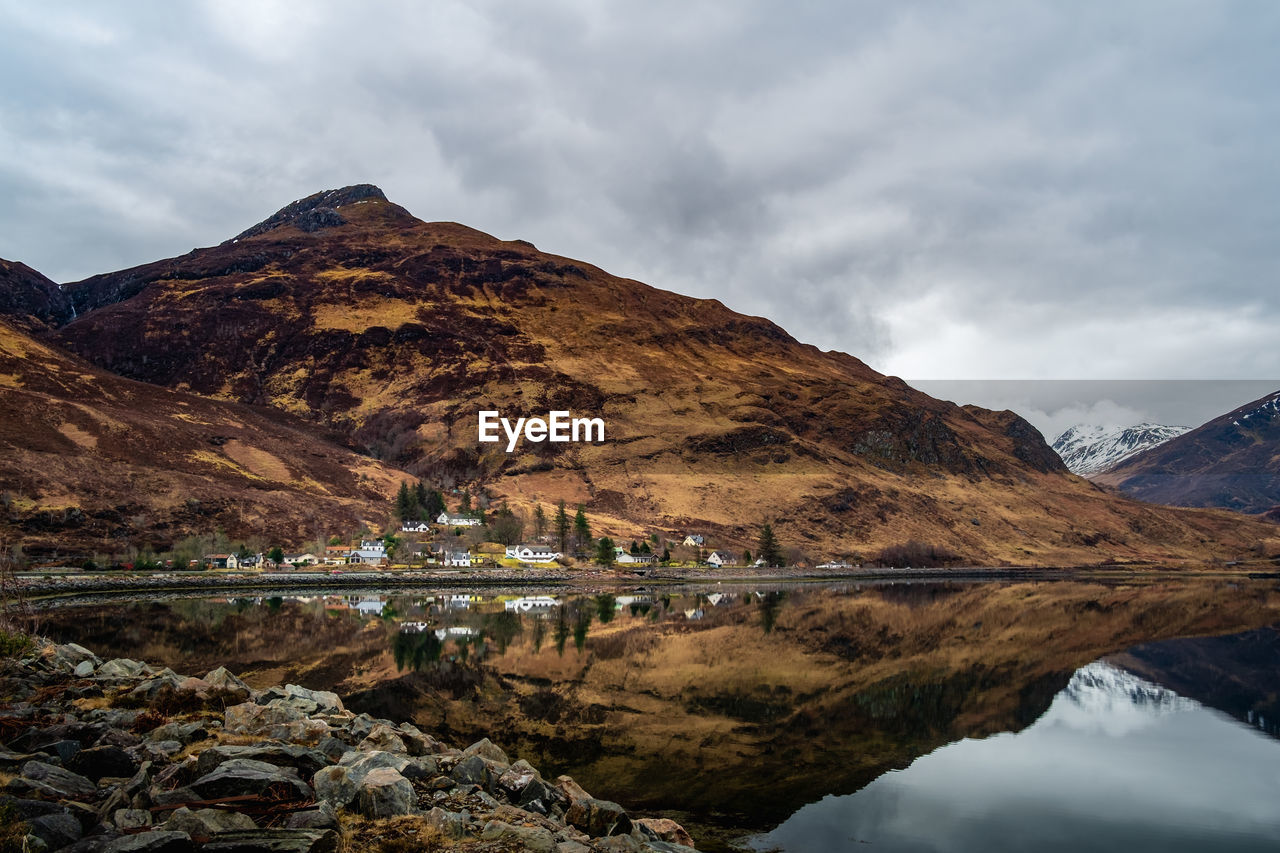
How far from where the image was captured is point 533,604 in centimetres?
7206

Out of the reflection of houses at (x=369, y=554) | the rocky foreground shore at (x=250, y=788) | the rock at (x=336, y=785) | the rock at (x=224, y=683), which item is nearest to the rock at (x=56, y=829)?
the rocky foreground shore at (x=250, y=788)

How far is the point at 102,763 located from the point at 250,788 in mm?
2635

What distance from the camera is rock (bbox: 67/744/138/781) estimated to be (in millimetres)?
10234

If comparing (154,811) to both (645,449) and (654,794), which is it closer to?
(654,794)


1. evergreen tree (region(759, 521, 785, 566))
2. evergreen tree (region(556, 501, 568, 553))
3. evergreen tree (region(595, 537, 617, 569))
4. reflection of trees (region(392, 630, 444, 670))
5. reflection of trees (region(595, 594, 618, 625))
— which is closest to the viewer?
reflection of trees (region(392, 630, 444, 670))

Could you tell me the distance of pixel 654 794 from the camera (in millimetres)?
17000

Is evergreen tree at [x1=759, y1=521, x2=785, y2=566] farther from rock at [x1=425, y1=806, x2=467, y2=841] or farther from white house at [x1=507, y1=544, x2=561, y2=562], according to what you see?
rock at [x1=425, y1=806, x2=467, y2=841]

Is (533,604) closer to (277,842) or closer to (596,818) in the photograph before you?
(596,818)

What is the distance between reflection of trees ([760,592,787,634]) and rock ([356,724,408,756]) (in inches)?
1460

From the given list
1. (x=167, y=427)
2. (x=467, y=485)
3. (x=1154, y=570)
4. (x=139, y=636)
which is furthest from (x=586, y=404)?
(x=139, y=636)

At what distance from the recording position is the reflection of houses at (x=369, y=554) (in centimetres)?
9919

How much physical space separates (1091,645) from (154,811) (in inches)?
1960

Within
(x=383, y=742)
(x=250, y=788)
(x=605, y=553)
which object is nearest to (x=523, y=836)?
(x=250, y=788)

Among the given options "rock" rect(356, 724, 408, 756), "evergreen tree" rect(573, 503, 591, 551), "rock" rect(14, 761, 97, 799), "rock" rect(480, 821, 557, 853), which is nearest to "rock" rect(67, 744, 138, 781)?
"rock" rect(14, 761, 97, 799)
